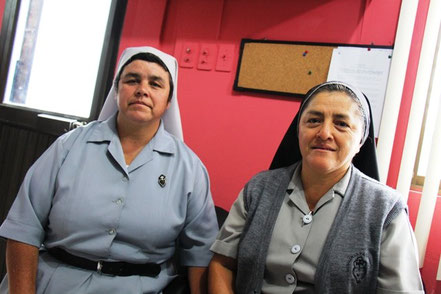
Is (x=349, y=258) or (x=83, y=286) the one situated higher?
Result: (x=349, y=258)

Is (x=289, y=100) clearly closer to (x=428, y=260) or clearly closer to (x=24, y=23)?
(x=428, y=260)

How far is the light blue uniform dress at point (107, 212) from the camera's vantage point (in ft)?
4.44

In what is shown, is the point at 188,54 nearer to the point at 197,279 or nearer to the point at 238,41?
the point at 238,41

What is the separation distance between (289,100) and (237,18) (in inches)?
26.7

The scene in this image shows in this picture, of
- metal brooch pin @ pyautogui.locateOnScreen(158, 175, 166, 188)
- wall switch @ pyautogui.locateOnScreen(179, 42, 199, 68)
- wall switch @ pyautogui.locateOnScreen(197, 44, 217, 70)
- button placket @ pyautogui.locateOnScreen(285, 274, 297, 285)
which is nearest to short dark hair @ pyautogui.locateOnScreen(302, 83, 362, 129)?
button placket @ pyautogui.locateOnScreen(285, 274, 297, 285)

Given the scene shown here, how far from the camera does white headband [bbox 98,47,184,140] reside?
1606 millimetres

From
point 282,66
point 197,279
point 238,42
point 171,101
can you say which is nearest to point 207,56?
point 238,42

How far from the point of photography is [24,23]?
3.16 metres

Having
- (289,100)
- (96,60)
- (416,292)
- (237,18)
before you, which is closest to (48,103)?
(96,60)

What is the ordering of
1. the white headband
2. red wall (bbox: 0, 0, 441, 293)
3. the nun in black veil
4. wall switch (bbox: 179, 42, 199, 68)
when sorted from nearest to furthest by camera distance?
the nun in black veil, the white headband, red wall (bbox: 0, 0, 441, 293), wall switch (bbox: 179, 42, 199, 68)

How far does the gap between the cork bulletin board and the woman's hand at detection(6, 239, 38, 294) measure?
151 centimetres

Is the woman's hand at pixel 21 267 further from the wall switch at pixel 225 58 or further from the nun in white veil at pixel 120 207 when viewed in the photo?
the wall switch at pixel 225 58

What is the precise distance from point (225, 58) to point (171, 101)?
0.82 meters

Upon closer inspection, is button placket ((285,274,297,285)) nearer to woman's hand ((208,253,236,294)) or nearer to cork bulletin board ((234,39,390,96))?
woman's hand ((208,253,236,294))
